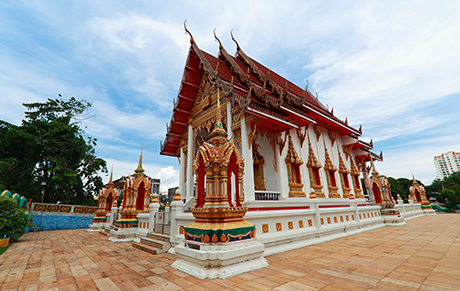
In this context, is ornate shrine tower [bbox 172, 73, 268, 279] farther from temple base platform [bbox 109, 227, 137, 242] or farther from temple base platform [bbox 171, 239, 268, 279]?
temple base platform [bbox 109, 227, 137, 242]

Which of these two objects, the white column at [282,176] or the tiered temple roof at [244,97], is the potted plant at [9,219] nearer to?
the tiered temple roof at [244,97]

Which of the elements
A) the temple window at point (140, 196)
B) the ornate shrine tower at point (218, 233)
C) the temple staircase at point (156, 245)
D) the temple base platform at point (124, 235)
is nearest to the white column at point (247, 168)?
the temple staircase at point (156, 245)

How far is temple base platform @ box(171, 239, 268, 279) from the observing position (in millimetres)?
2961

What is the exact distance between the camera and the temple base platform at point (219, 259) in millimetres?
2961

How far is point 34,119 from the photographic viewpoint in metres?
15.4

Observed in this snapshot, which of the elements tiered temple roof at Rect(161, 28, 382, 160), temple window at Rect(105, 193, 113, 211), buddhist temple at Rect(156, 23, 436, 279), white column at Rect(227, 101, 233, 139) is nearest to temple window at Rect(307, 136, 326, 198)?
buddhist temple at Rect(156, 23, 436, 279)

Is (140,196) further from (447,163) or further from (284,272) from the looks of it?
(447,163)

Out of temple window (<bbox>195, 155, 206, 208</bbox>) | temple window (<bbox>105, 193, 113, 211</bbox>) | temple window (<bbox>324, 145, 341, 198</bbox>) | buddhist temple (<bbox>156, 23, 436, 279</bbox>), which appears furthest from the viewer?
temple window (<bbox>105, 193, 113, 211</bbox>)

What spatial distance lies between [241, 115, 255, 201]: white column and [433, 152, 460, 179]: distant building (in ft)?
345

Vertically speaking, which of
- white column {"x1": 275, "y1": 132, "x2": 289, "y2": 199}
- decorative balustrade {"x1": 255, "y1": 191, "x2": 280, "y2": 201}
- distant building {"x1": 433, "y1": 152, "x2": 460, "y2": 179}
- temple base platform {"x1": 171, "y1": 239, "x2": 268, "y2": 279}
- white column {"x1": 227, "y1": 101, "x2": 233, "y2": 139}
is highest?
distant building {"x1": 433, "y1": 152, "x2": 460, "y2": 179}

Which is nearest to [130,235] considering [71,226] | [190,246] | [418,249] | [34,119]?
[190,246]

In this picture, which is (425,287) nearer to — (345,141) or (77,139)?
(345,141)

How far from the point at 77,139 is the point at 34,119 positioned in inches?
117

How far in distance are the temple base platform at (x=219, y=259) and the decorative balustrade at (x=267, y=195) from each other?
3.64m
